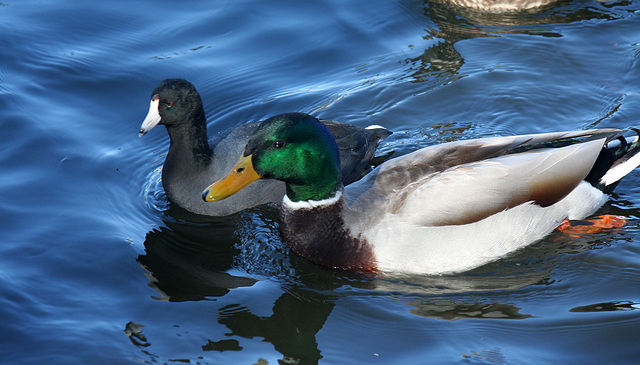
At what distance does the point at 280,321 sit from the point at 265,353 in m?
0.41

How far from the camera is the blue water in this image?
5301mm

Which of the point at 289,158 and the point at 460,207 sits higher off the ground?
the point at 289,158

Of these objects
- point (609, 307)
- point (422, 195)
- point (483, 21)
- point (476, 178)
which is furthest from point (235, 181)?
point (483, 21)

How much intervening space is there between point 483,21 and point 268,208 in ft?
14.8

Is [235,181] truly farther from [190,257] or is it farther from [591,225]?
[591,225]

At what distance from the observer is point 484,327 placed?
5.35 metres

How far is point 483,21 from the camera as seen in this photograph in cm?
999

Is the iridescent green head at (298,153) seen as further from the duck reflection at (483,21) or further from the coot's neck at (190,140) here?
the duck reflection at (483,21)

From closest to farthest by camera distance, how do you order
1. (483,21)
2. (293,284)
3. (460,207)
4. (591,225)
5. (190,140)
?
(460,207) < (293,284) < (591,225) < (190,140) < (483,21)

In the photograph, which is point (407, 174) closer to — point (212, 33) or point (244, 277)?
point (244, 277)

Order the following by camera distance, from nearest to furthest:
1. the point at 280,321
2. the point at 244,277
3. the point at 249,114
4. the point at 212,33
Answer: the point at 280,321 → the point at 244,277 → the point at 249,114 → the point at 212,33

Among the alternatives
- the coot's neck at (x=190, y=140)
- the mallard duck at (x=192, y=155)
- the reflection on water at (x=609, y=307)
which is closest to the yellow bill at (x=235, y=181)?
the mallard duck at (x=192, y=155)

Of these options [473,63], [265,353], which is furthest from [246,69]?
[265,353]

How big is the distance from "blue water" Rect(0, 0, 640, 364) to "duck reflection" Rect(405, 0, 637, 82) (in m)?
0.04
